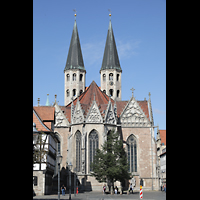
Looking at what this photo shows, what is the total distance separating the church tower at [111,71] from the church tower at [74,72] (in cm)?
438

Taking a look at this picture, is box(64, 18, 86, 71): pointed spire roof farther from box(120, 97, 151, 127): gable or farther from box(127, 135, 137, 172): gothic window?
box(127, 135, 137, 172): gothic window

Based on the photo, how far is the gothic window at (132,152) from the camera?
189ft

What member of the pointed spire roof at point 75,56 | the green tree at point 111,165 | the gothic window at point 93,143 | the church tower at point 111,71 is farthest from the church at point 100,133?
the pointed spire roof at point 75,56

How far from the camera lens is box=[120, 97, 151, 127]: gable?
58.8 metres

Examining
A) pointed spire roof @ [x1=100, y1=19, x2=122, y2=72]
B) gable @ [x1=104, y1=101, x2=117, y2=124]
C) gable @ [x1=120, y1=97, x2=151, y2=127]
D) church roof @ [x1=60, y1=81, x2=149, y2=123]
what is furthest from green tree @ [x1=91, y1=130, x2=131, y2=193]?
pointed spire roof @ [x1=100, y1=19, x2=122, y2=72]

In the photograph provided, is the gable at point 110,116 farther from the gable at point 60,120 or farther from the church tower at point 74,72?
the church tower at point 74,72

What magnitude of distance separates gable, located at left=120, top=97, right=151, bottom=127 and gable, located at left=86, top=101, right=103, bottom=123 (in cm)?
580

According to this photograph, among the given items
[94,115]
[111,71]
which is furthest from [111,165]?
[111,71]

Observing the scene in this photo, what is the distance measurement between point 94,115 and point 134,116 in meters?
7.84
